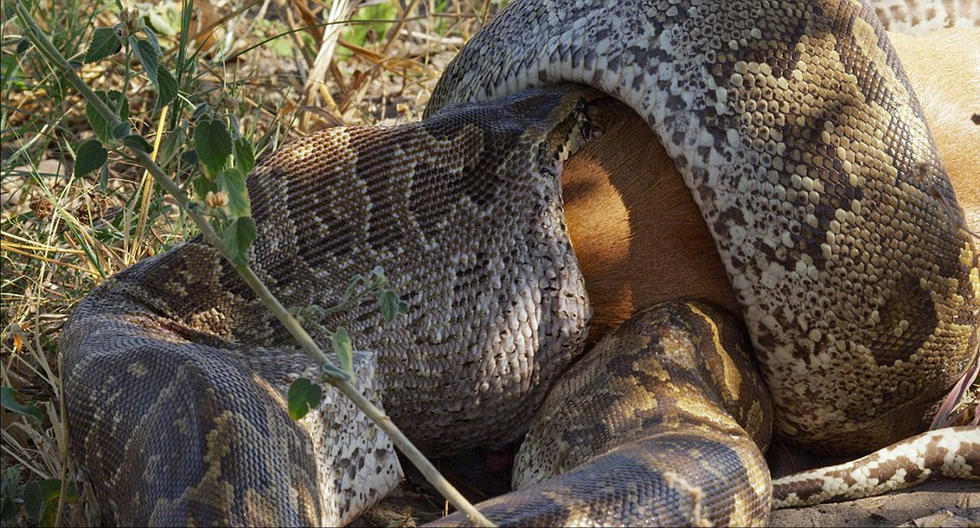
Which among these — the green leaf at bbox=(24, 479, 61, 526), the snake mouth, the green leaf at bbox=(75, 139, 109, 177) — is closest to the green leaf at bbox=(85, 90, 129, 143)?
the green leaf at bbox=(75, 139, 109, 177)

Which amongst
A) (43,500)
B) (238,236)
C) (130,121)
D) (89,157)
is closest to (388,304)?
(238,236)

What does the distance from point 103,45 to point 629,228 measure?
188 centimetres

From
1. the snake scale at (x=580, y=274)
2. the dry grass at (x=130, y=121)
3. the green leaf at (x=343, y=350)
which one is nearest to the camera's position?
the green leaf at (x=343, y=350)

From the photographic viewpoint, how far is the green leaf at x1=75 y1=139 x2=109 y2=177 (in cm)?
262

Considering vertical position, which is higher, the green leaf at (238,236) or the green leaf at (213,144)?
the green leaf at (213,144)

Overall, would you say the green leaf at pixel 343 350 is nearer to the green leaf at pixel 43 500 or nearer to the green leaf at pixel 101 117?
the green leaf at pixel 101 117

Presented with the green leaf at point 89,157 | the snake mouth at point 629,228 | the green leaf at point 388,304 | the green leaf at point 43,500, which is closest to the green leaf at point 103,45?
the green leaf at point 89,157

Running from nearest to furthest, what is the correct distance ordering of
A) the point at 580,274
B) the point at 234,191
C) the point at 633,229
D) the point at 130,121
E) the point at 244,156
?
the point at 234,191
the point at 244,156
the point at 580,274
the point at 633,229
the point at 130,121

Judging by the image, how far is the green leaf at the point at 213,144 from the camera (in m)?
2.49

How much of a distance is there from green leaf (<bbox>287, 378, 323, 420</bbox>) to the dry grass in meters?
0.63

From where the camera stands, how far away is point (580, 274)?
12.1 feet

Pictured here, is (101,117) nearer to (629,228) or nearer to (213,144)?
(213,144)

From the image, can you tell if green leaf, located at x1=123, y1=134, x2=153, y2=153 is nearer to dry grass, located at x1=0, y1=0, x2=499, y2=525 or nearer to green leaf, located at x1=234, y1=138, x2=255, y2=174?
dry grass, located at x1=0, y1=0, x2=499, y2=525

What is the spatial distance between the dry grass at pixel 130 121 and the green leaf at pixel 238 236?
0.97 ft
